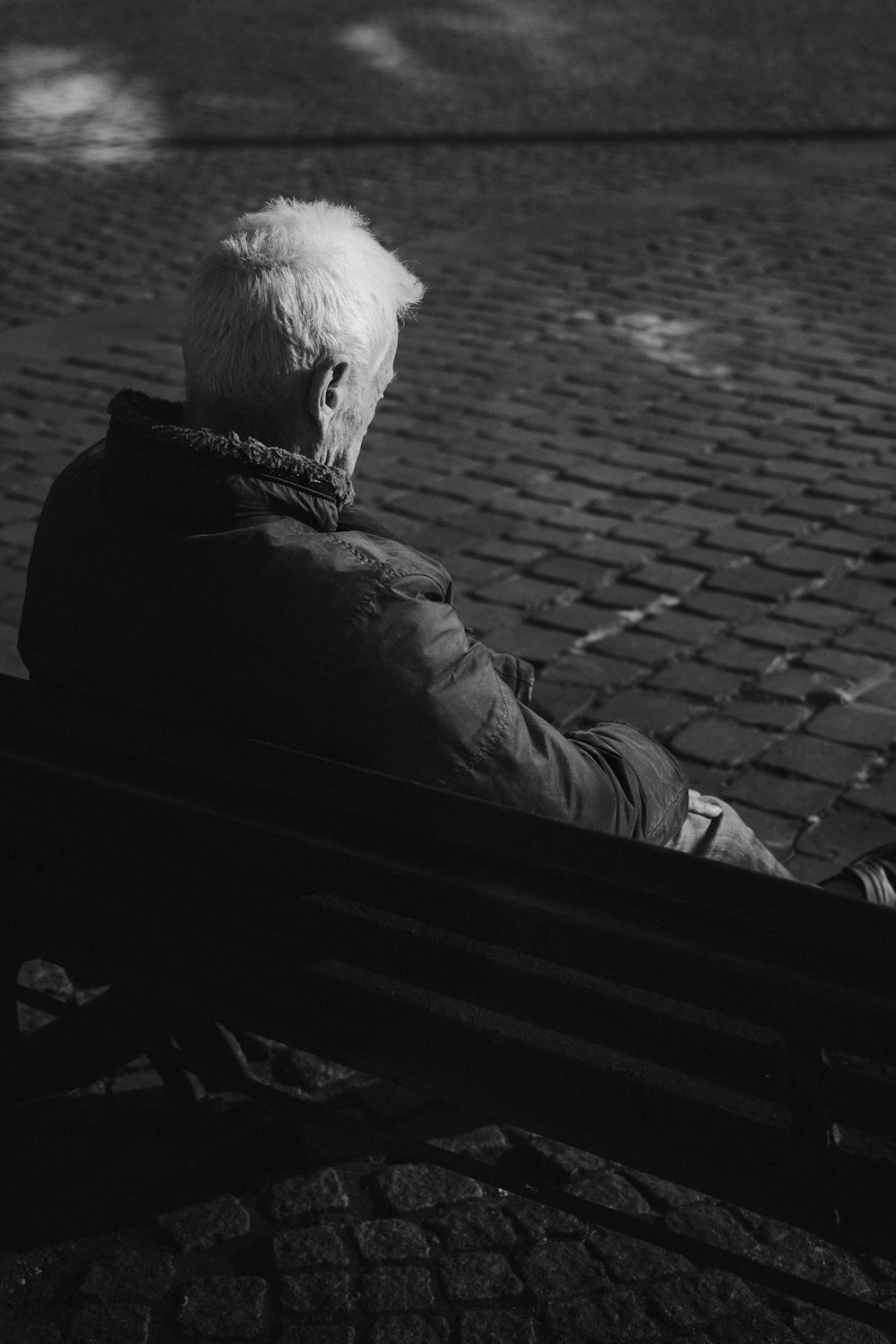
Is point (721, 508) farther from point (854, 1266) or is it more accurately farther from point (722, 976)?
point (722, 976)

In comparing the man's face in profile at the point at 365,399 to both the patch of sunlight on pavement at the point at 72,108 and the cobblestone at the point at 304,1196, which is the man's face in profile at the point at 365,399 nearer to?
the cobblestone at the point at 304,1196

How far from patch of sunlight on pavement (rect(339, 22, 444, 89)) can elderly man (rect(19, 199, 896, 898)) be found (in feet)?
43.7

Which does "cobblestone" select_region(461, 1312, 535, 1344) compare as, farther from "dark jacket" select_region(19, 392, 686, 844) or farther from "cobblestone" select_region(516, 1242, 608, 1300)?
"dark jacket" select_region(19, 392, 686, 844)

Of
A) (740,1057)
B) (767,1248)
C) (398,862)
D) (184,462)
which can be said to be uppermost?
(184,462)

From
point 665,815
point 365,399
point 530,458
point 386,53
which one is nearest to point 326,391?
point 365,399

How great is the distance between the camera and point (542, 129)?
12992 mm

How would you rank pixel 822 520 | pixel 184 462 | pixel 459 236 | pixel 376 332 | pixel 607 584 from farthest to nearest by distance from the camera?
pixel 459 236 → pixel 822 520 → pixel 607 584 → pixel 376 332 → pixel 184 462

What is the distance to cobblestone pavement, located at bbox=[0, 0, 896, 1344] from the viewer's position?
8.43 ft

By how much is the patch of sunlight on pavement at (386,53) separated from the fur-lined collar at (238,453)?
44.2ft

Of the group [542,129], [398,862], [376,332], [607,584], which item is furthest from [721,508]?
[542,129]

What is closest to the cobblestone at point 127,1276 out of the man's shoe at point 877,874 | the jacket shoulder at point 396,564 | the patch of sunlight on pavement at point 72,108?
the jacket shoulder at point 396,564

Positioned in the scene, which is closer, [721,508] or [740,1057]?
[740,1057]

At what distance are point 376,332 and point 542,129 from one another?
11146 mm

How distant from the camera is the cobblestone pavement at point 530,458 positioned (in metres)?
2.57
